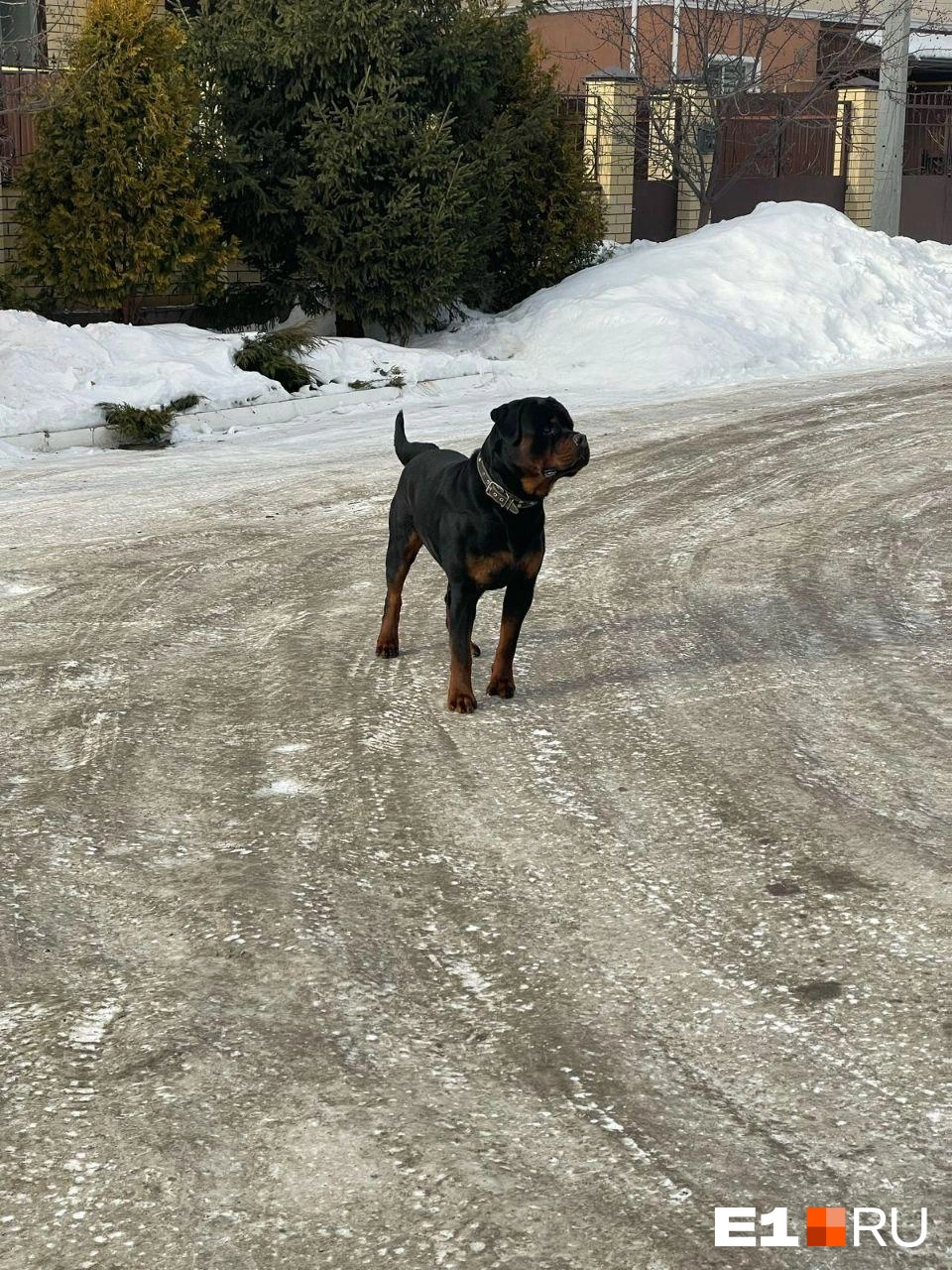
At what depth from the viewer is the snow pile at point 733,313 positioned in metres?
15.8

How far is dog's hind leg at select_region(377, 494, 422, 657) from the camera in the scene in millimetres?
6410

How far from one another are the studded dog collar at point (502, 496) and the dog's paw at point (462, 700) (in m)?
0.78

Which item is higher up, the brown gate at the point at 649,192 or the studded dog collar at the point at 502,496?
the brown gate at the point at 649,192

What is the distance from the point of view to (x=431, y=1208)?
308cm

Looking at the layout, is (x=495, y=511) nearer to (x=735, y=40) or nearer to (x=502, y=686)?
(x=502, y=686)

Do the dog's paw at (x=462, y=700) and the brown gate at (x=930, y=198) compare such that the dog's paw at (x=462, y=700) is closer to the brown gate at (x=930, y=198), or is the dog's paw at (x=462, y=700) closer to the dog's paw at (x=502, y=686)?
the dog's paw at (x=502, y=686)

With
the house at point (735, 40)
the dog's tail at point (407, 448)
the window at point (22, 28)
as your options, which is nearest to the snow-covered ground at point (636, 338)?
the house at point (735, 40)

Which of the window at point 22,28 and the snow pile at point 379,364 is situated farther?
the window at point 22,28

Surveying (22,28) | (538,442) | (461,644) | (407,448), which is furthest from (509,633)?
(22,28)

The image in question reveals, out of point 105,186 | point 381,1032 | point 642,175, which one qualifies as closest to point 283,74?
point 105,186

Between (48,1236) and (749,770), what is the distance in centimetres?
308

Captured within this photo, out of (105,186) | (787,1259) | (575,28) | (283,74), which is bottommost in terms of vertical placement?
(787,1259)

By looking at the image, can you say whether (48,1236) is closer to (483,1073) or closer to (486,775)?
(483,1073)

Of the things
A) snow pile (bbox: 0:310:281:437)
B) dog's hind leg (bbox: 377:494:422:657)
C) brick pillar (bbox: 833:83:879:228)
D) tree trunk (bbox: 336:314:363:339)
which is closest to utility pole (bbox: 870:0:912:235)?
brick pillar (bbox: 833:83:879:228)
